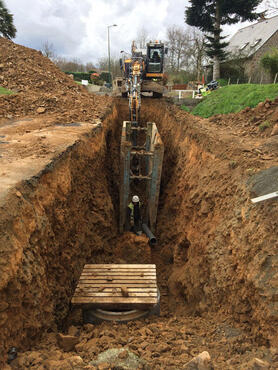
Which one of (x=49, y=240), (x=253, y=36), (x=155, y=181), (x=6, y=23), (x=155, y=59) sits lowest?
(x=155, y=181)

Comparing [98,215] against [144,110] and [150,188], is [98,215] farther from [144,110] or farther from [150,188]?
[144,110]

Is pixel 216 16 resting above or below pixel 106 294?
above

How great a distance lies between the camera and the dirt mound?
9.88 meters

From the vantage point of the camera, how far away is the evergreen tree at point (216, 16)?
2264 cm

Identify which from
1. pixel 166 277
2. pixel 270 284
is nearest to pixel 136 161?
pixel 166 277

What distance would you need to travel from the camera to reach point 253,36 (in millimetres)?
28938

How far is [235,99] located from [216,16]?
52.9 feet

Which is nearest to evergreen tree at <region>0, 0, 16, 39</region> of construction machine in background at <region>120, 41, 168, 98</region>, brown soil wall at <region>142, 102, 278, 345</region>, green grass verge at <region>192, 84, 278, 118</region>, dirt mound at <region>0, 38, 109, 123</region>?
dirt mound at <region>0, 38, 109, 123</region>

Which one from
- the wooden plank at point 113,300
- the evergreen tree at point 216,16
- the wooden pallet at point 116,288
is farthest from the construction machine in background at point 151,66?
the wooden plank at point 113,300

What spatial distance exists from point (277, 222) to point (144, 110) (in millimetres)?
12451

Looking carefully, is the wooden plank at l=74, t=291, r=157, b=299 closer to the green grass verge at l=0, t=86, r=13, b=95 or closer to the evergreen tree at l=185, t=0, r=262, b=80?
the green grass verge at l=0, t=86, r=13, b=95

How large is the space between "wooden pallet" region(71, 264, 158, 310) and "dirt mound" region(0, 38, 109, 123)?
18.2 feet

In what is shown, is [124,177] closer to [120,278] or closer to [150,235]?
[150,235]

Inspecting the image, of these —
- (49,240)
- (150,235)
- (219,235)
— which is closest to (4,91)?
(150,235)
